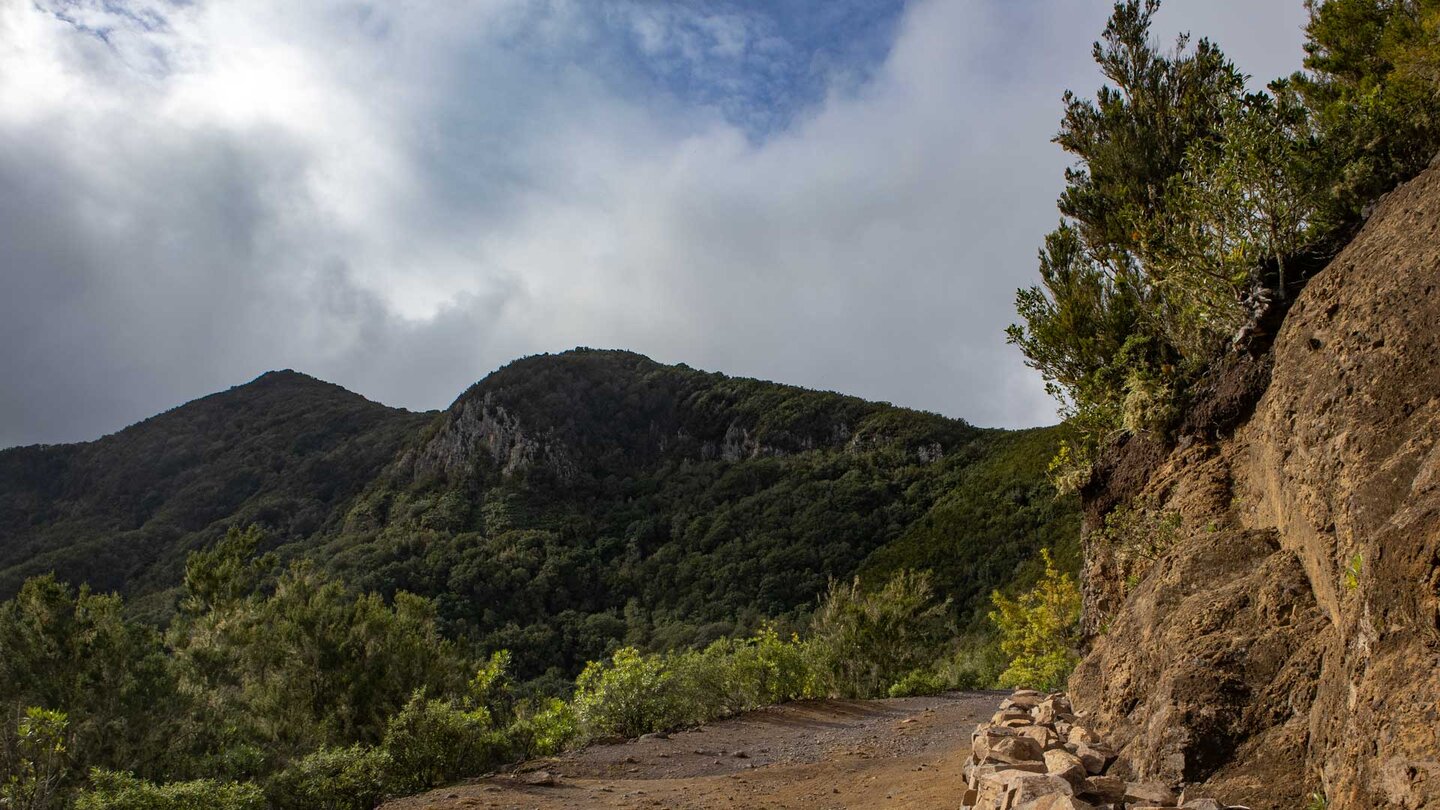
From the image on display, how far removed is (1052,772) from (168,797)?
8658 millimetres

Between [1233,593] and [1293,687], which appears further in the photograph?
[1233,593]

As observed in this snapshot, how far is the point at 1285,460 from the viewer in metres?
5.72

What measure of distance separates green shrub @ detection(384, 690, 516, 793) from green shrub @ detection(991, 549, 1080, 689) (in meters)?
12.4

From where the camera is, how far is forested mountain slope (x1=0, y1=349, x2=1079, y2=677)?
2133 inches

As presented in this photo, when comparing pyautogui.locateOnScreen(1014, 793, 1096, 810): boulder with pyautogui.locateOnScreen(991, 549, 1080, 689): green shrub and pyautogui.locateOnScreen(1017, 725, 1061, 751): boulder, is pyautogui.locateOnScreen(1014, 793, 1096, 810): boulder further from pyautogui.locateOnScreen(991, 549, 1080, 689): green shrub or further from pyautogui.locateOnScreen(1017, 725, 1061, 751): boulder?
pyautogui.locateOnScreen(991, 549, 1080, 689): green shrub

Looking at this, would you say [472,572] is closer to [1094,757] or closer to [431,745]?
[431,745]

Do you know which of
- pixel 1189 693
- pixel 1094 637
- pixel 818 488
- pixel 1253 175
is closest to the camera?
pixel 1189 693

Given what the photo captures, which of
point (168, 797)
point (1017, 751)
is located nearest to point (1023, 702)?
point (1017, 751)

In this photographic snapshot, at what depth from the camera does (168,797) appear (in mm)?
8273

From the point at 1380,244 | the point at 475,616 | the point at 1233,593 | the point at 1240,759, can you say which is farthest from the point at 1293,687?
the point at 475,616

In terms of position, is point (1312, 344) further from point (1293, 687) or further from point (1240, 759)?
point (1240, 759)

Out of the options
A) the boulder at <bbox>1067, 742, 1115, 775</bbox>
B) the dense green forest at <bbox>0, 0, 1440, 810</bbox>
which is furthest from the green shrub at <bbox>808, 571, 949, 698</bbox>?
the boulder at <bbox>1067, 742, 1115, 775</bbox>

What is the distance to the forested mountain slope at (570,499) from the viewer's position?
54.2m

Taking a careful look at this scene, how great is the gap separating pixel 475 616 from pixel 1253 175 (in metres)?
53.3
